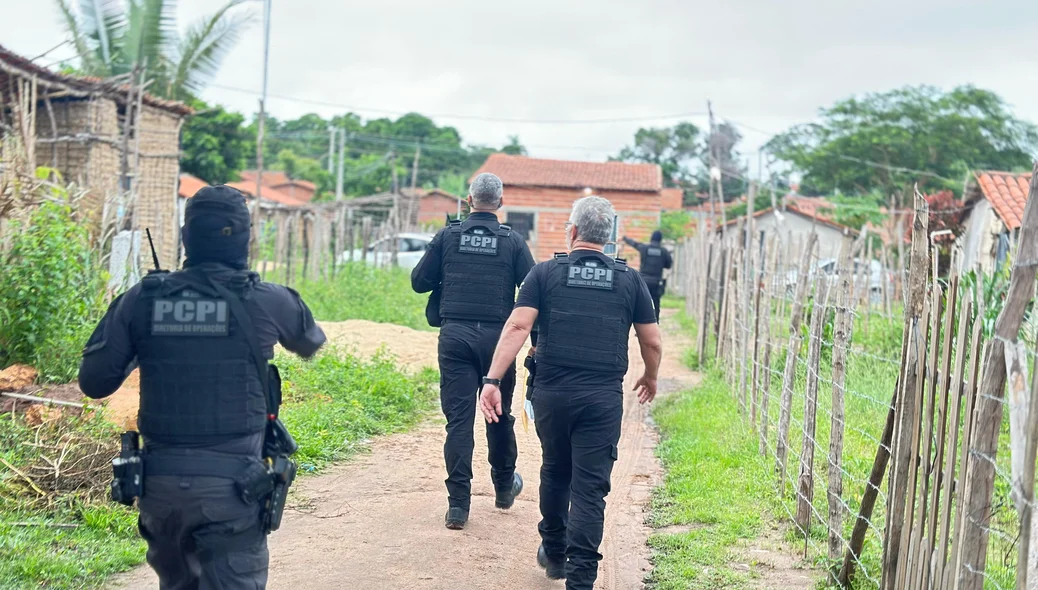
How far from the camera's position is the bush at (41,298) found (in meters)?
7.42

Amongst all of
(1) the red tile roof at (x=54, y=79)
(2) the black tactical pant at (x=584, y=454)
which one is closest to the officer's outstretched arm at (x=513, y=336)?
(2) the black tactical pant at (x=584, y=454)

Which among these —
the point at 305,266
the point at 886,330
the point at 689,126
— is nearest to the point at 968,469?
the point at 886,330

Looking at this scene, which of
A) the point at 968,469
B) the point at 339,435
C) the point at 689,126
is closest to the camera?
the point at 968,469

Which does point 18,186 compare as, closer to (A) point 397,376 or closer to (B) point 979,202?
(A) point 397,376

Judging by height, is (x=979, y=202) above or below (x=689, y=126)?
below

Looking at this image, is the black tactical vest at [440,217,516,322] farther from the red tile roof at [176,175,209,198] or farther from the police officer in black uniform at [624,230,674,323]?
the red tile roof at [176,175,209,198]

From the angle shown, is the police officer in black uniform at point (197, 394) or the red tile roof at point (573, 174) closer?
the police officer in black uniform at point (197, 394)

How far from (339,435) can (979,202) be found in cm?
1899

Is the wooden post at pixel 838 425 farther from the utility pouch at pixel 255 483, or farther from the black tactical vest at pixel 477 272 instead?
the utility pouch at pixel 255 483

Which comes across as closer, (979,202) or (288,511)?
(288,511)

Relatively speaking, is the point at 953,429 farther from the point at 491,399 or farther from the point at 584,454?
the point at 491,399

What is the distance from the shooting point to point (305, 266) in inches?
784

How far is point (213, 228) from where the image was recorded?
3238 mm

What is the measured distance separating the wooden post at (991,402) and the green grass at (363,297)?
1108 cm
